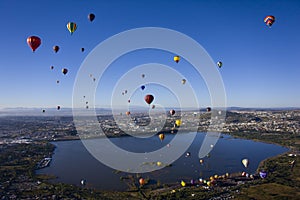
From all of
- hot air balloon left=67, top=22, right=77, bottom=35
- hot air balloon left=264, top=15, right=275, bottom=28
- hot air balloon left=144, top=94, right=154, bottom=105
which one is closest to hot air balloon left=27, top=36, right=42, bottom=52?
hot air balloon left=67, top=22, right=77, bottom=35

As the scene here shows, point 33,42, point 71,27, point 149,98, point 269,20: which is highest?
point 269,20

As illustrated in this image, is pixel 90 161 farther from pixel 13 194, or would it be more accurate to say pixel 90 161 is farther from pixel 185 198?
pixel 185 198

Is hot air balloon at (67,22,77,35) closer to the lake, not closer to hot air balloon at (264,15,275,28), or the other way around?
hot air balloon at (264,15,275,28)

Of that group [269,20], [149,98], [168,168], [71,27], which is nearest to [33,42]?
[71,27]

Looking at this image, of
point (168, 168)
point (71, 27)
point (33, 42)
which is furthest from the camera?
point (168, 168)

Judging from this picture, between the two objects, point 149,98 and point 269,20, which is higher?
point 269,20

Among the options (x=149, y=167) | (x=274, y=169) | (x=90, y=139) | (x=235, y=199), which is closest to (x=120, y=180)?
(x=149, y=167)

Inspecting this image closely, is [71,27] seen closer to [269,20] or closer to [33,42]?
[33,42]
